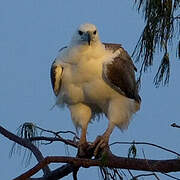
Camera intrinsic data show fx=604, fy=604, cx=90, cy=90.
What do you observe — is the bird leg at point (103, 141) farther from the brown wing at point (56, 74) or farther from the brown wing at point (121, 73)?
the brown wing at point (56, 74)

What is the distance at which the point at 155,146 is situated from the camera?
2410mm

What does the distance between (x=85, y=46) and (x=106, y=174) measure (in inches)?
45.6

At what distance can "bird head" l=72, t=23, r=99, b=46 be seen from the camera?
3.84 meters

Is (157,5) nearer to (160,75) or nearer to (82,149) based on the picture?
(160,75)

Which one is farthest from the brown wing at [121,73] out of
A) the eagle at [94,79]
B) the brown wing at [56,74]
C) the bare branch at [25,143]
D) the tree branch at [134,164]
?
the tree branch at [134,164]

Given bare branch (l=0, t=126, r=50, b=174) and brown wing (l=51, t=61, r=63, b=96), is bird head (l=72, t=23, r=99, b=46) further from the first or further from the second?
bare branch (l=0, t=126, r=50, b=174)

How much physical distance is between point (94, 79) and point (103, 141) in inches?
16.2

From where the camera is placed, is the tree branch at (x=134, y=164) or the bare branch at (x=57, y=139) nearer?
the tree branch at (x=134, y=164)

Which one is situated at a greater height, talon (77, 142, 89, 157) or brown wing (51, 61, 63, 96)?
brown wing (51, 61, 63, 96)

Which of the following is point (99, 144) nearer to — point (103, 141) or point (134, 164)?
point (103, 141)

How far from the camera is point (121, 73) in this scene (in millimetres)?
3896

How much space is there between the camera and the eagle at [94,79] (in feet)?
12.6

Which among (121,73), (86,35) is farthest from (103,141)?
(86,35)

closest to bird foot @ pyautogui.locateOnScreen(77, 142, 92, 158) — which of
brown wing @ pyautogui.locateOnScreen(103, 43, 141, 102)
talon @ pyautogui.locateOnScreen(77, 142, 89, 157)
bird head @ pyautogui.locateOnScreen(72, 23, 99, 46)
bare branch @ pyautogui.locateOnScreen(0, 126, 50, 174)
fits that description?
talon @ pyautogui.locateOnScreen(77, 142, 89, 157)
